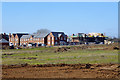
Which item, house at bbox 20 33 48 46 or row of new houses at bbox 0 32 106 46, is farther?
house at bbox 20 33 48 46

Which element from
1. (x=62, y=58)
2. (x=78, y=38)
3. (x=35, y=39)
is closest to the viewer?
(x=62, y=58)

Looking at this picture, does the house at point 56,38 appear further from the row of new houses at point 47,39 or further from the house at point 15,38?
the house at point 15,38

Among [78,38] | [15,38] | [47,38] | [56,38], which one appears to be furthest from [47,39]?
[15,38]

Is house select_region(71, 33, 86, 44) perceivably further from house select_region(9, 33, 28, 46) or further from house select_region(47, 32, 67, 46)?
house select_region(9, 33, 28, 46)

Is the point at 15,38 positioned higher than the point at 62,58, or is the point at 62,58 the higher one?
the point at 15,38

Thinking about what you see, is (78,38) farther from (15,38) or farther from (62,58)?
(62,58)

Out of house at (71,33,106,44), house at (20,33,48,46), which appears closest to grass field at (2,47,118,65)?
house at (20,33,48,46)

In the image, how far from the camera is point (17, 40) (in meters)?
99.8

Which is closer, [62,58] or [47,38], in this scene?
[62,58]

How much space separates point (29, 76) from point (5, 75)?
2.16 metres

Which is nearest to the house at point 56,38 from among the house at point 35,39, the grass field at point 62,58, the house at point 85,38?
the house at point 35,39

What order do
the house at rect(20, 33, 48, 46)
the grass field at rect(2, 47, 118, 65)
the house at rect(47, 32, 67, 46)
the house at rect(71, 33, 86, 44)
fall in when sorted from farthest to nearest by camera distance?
the house at rect(71, 33, 86, 44), the house at rect(20, 33, 48, 46), the house at rect(47, 32, 67, 46), the grass field at rect(2, 47, 118, 65)

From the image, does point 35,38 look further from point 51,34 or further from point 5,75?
point 5,75

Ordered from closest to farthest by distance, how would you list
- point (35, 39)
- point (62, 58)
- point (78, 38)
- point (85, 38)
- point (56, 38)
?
1. point (62, 58)
2. point (56, 38)
3. point (35, 39)
4. point (85, 38)
5. point (78, 38)
